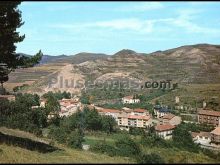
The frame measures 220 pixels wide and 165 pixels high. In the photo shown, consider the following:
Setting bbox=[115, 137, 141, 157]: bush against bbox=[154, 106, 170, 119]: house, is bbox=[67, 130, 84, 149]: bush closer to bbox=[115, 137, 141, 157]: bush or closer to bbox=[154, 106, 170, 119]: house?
bbox=[115, 137, 141, 157]: bush

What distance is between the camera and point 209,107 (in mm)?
104688

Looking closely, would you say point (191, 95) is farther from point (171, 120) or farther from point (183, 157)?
point (183, 157)

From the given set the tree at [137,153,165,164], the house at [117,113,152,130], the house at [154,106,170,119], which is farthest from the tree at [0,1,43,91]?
the house at [154,106,170,119]

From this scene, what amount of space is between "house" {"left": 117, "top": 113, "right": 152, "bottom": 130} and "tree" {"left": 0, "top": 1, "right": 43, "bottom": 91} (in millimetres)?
68789

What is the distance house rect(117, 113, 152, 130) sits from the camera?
282 feet

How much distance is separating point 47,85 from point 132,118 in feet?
281

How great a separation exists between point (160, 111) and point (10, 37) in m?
83.7

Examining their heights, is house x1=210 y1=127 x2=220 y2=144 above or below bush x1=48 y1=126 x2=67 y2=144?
below

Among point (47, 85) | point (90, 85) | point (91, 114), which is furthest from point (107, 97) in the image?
point (91, 114)

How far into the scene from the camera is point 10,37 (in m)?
16.9

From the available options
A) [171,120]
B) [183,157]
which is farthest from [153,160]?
[171,120]

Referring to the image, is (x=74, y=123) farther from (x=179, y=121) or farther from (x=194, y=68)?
(x=194, y=68)

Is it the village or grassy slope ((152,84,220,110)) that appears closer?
the village

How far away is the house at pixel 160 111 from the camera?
3814 inches
